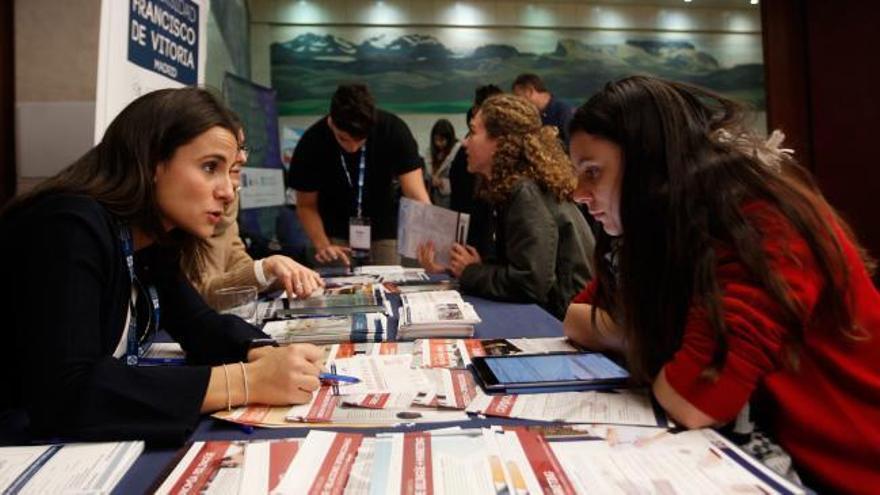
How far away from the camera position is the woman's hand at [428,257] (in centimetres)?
227

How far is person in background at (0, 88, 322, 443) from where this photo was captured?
0.81m

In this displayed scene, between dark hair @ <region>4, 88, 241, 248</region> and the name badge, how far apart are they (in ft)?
5.19

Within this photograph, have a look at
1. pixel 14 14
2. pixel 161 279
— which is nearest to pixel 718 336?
pixel 161 279

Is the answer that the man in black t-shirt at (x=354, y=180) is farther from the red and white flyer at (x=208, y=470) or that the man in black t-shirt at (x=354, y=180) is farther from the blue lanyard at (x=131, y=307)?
the red and white flyer at (x=208, y=470)

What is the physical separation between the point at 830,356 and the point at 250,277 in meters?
1.43

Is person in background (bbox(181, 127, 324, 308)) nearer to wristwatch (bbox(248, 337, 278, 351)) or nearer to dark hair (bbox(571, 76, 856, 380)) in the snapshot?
wristwatch (bbox(248, 337, 278, 351))

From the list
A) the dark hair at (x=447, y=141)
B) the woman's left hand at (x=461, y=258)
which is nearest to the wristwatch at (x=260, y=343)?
the woman's left hand at (x=461, y=258)

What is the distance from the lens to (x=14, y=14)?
7.70ft

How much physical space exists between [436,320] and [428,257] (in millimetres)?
941

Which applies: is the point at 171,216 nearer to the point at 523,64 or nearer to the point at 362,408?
the point at 362,408

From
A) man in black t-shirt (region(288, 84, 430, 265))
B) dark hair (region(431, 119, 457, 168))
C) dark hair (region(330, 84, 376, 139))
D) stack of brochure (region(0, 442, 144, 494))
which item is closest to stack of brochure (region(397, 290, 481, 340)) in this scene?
stack of brochure (region(0, 442, 144, 494))

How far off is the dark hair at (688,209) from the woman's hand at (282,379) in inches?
19.2

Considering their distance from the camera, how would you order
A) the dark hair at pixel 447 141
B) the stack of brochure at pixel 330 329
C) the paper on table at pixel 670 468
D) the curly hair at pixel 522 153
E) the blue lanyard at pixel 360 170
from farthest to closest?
the dark hair at pixel 447 141 < the blue lanyard at pixel 360 170 < the curly hair at pixel 522 153 < the stack of brochure at pixel 330 329 < the paper on table at pixel 670 468

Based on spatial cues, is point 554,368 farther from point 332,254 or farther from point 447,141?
point 447,141
